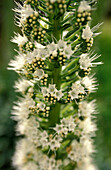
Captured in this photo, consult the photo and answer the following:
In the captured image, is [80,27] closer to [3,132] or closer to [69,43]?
[69,43]

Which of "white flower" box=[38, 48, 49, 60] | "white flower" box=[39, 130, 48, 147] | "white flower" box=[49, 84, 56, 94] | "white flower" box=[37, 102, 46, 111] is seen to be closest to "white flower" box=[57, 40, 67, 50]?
"white flower" box=[38, 48, 49, 60]

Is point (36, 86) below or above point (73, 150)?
above

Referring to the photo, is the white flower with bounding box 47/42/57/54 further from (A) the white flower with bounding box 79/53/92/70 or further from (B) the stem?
(A) the white flower with bounding box 79/53/92/70

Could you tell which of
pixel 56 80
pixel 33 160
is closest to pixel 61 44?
pixel 56 80

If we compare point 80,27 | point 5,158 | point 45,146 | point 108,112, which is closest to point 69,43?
point 80,27

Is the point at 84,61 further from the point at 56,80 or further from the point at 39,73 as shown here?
the point at 39,73

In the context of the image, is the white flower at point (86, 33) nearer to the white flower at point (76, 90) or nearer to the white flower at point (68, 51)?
the white flower at point (68, 51)

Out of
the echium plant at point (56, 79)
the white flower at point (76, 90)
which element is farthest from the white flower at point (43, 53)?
the white flower at point (76, 90)

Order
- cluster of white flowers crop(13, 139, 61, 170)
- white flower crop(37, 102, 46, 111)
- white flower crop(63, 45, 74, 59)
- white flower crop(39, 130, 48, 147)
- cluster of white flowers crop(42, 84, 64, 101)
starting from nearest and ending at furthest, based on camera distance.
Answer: white flower crop(63, 45, 74, 59) < cluster of white flowers crop(42, 84, 64, 101) < white flower crop(37, 102, 46, 111) < white flower crop(39, 130, 48, 147) < cluster of white flowers crop(13, 139, 61, 170)
